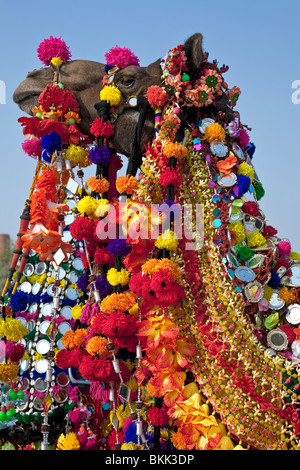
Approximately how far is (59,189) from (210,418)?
6.06ft

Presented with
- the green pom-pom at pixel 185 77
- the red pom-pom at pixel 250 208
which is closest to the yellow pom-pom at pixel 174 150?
the green pom-pom at pixel 185 77

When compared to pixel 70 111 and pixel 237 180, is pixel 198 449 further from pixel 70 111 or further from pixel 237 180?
pixel 70 111

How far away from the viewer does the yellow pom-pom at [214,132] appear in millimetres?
3154

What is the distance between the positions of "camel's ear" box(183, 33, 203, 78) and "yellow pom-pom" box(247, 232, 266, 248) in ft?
3.53

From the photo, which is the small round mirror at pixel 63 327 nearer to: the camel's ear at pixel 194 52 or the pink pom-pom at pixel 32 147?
the pink pom-pom at pixel 32 147

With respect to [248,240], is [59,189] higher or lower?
higher

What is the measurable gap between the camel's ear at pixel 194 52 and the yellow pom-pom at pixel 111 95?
509mm

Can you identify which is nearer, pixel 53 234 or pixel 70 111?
pixel 53 234

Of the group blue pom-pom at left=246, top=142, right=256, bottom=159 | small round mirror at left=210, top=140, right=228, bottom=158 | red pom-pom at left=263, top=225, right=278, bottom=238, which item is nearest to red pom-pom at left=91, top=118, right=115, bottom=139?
small round mirror at left=210, top=140, right=228, bottom=158

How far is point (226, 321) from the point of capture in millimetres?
2941

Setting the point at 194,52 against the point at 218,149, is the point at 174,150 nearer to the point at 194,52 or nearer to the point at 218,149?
the point at 218,149

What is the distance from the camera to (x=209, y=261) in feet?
10.1

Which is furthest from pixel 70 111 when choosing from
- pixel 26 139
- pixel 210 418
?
pixel 210 418

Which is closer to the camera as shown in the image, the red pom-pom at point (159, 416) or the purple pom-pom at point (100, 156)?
the red pom-pom at point (159, 416)
